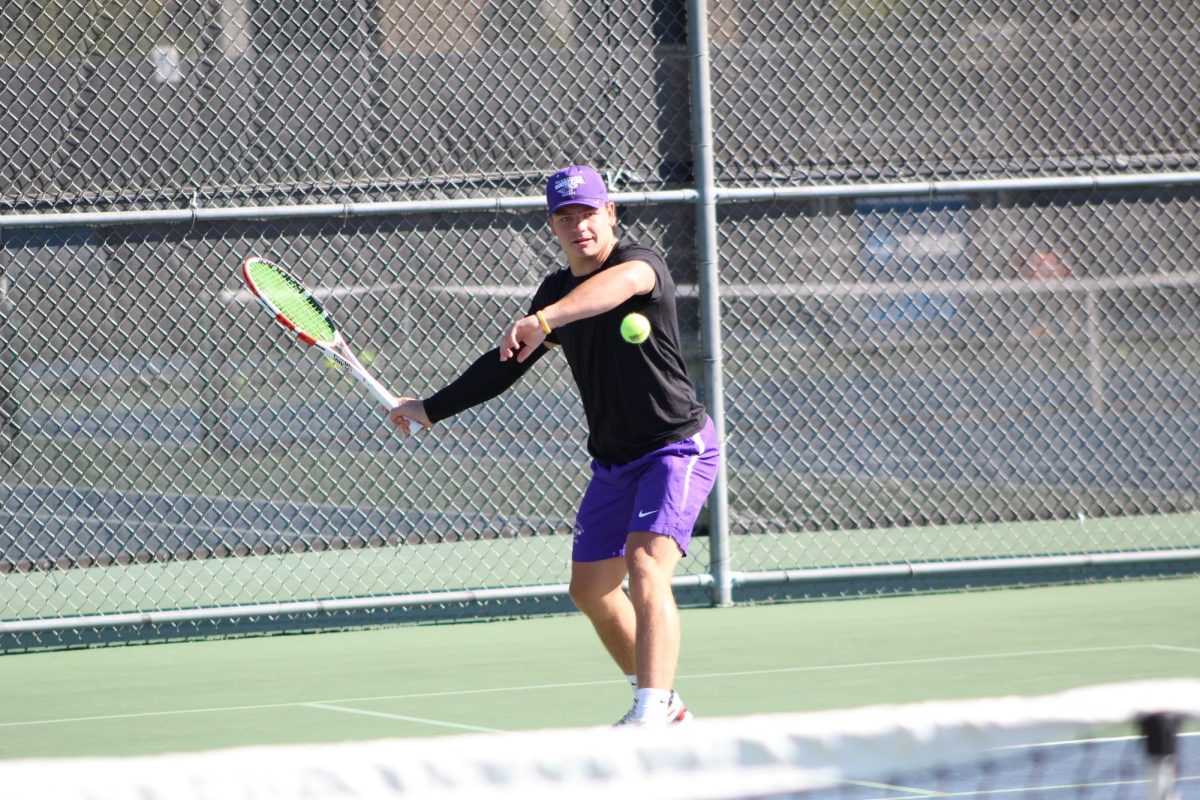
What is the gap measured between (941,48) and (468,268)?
7.83 feet

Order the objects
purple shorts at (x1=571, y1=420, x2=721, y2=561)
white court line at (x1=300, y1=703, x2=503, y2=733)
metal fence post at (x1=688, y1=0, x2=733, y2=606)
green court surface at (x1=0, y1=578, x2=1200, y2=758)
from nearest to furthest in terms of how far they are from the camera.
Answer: purple shorts at (x1=571, y1=420, x2=721, y2=561)
white court line at (x1=300, y1=703, x2=503, y2=733)
green court surface at (x1=0, y1=578, x2=1200, y2=758)
metal fence post at (x1=688, y1=0, x2=733, y2=606)

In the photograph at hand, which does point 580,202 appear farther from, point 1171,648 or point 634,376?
point 1171,648

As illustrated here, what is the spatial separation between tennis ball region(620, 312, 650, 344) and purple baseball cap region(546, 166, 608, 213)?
12.5 inches

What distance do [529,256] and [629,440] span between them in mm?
3014

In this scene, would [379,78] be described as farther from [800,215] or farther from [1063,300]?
[1063,300]

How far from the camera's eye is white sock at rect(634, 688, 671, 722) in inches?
179

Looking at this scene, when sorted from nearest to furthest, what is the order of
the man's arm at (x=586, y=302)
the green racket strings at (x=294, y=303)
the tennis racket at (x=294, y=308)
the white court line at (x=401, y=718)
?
the man's arm at (x=586, y=302) < the white court line at (x=401, y=718) < the tennis racket at (x=294, y=308) < the green racket strings at (x=294, y=303)

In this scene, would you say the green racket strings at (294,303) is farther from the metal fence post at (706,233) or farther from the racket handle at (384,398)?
the metal fence post at (706,233)

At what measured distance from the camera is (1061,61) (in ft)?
27.5

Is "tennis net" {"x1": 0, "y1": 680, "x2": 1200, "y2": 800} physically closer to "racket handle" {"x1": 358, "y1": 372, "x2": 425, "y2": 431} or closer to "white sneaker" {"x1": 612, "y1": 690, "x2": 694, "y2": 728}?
"white sneaker" {"x1": 612, "y1": 690, "x2": 694, "y2": 728}

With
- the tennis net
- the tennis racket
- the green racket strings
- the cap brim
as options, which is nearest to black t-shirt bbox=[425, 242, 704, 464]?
the cap brim

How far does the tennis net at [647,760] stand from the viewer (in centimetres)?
185

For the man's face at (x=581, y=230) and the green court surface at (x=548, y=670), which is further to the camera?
the green court surface at (x=548, y=670)

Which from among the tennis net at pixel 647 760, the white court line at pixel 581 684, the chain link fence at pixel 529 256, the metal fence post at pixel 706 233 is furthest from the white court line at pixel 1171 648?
the tennis net at pixel 647 760
